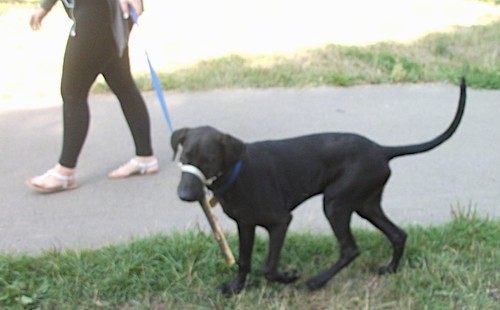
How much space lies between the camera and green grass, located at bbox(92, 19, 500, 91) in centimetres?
656

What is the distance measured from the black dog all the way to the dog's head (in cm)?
5

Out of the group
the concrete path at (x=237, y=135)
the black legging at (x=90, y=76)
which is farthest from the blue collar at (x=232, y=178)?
the black legging at (x=90, y=76)

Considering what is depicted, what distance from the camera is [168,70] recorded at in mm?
7043

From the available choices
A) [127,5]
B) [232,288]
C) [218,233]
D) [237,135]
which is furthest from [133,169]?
[232,288]

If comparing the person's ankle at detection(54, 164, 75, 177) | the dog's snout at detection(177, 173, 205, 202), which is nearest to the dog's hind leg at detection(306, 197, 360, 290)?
the dog's snout at detection(177, 173, 205, 202)

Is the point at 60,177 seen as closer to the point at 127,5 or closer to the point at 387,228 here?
the point at 127,5

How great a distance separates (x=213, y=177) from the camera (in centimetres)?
269

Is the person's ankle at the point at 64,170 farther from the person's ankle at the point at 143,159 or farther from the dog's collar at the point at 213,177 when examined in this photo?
the dog's collar at the point at 213,177

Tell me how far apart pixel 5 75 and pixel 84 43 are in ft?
10.5

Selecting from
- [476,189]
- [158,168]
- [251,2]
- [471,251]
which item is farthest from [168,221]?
[251,2]

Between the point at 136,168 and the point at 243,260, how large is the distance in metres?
1.81

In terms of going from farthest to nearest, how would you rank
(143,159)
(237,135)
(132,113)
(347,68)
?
(347,68) < (237,135) < (143,159) < (132,113)

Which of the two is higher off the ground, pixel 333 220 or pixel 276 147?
pixel 276 147

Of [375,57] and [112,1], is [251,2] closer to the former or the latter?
[375,57]
